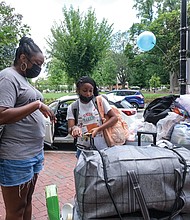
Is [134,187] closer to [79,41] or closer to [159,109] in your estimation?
[159,109]

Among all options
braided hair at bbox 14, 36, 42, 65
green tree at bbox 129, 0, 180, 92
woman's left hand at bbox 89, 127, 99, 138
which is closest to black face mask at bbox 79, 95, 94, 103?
woman's left hand at bbox 89, 127, 99, 138

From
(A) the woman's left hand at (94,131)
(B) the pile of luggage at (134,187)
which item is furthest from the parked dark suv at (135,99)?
(B) the pile of luggage at (134,187)

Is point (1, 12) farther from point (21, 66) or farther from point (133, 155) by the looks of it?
point (133, 155)

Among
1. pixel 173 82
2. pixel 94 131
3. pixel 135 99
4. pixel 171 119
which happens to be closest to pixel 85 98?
pixel 94 131

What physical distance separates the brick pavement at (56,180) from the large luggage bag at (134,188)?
1.60m

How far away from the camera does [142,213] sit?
3.05ft

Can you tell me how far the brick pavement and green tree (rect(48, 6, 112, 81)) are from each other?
868cm

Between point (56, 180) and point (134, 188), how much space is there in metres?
2.64

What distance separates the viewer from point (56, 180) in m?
3.33

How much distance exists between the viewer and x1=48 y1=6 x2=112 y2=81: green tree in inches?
497

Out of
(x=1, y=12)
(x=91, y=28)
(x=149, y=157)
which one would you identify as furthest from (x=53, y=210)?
(x=91, y=28)

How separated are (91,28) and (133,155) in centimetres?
1280

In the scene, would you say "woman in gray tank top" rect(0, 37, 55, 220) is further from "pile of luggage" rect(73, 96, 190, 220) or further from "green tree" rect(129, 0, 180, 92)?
"green tree" rect(129, 0, 180, 92)

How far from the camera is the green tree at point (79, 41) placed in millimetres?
12617
